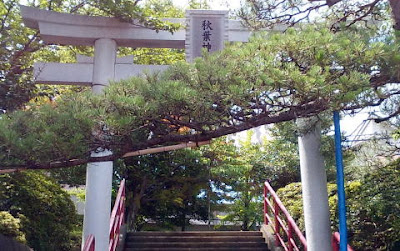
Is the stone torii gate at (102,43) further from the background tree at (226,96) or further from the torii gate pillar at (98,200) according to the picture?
the background tree at (226,96)

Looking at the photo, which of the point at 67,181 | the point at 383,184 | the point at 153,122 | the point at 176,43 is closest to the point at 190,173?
the point at 67,181

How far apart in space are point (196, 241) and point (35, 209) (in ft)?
7.93

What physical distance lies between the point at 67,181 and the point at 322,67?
7.21m

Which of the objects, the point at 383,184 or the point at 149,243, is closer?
the point at 383,184

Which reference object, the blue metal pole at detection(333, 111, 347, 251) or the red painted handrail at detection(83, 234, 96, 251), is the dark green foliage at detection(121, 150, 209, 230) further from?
the blue metal pole at detection(333, 111, 347, 251)

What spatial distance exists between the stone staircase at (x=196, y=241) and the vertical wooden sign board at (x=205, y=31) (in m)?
2.83

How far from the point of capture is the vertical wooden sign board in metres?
5.96

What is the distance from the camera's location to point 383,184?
4.41 m

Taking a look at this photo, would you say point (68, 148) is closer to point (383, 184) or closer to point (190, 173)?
point (383, 184)

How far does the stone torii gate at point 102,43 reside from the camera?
572cm

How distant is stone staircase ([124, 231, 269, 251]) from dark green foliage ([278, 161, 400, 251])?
2064mm

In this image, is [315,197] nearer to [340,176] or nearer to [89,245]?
[340,176]

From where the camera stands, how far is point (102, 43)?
6.16 m

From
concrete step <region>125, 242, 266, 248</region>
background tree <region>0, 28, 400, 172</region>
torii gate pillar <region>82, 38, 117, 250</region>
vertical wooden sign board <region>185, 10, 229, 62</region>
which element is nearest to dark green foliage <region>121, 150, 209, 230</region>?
concrete step <region>125, 242, 266, 248</region>
